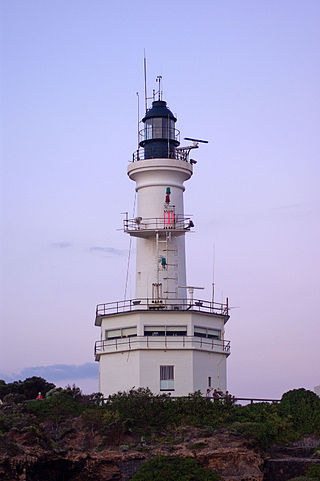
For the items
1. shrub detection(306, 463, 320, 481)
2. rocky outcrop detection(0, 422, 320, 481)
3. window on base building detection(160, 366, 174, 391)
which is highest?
window on base building detection(160, 366, 174, 391)

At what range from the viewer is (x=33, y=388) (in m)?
53.7

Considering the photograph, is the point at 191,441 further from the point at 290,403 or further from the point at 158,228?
the point at 158,228

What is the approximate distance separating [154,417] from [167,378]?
4736 millimetres

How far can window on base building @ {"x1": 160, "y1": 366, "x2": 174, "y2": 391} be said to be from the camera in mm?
49500

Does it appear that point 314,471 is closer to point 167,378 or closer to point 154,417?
point 154,417

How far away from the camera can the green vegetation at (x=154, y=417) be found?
142 feet

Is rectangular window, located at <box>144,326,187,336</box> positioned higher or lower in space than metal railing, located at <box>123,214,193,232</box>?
lower

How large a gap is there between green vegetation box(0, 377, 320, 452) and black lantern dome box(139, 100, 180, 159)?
49.3 ft

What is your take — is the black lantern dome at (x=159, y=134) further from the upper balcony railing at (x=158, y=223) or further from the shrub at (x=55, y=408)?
the shrub at (x=55, y=408)

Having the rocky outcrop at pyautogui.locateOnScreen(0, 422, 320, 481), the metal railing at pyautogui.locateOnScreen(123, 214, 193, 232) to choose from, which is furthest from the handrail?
the rocky outcrop at pyautogui.locateOnScreen(0, 422, 320, 481)

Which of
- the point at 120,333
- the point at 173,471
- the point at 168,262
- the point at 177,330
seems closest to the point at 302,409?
the point at 177,330

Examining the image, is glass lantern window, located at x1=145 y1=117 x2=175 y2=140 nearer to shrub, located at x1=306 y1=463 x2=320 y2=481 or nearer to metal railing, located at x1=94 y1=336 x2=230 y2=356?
metal railing, located at x1=94 y1=336 x2=230 y2=356

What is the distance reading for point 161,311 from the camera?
50.6 metres

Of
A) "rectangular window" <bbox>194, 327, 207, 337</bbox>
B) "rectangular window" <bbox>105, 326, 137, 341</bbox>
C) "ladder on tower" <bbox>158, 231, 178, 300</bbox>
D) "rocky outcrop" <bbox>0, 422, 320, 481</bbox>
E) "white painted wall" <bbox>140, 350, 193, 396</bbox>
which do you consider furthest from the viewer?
"ladder on tower" <bbox>158, 231, 178, 300</bbox>
